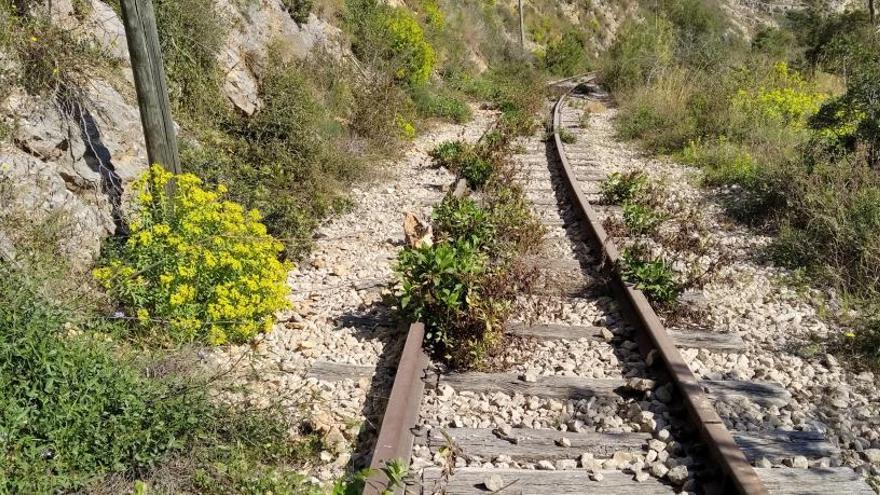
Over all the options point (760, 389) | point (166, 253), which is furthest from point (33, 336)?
point (760, 389)

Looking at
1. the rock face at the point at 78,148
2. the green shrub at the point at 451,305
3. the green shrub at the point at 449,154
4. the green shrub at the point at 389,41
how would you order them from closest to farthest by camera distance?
the green shrub at the point at 451,305, the rock face at the point at 78,148, the green shrub at the point at 449,154, the green shrub at the point at 389,41

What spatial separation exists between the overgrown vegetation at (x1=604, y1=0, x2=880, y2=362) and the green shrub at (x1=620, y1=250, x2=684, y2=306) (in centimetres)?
114

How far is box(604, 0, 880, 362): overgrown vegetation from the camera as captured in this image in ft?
17.5

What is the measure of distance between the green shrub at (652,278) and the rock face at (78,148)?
3942 mm

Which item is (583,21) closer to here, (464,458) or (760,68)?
(760,68)

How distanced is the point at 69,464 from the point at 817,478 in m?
3.22

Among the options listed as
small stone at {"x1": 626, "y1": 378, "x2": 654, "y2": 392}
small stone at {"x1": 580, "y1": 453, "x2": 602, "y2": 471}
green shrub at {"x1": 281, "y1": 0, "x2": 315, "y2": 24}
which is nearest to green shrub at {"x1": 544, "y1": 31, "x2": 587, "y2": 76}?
green shrub at {"x1": 281, "y1": 0, "x2": 315, "y2": 24}

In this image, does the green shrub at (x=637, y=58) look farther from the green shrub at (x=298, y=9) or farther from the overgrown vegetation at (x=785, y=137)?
the green shrub at (x=298, y=9)

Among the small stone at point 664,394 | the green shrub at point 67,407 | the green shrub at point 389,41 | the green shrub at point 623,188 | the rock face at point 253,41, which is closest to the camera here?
the green shrub at point 67,407

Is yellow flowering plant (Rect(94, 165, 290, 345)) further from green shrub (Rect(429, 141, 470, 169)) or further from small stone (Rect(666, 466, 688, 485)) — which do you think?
green shrub (Rect(429, 141, 470, 169))

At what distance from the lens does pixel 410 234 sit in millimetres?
5836

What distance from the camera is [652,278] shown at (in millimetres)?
4809

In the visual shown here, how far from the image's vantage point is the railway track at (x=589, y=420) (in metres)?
2.92

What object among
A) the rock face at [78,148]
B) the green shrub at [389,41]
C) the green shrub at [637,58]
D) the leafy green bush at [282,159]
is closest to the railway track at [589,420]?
the leafy green bush at [282,159]
